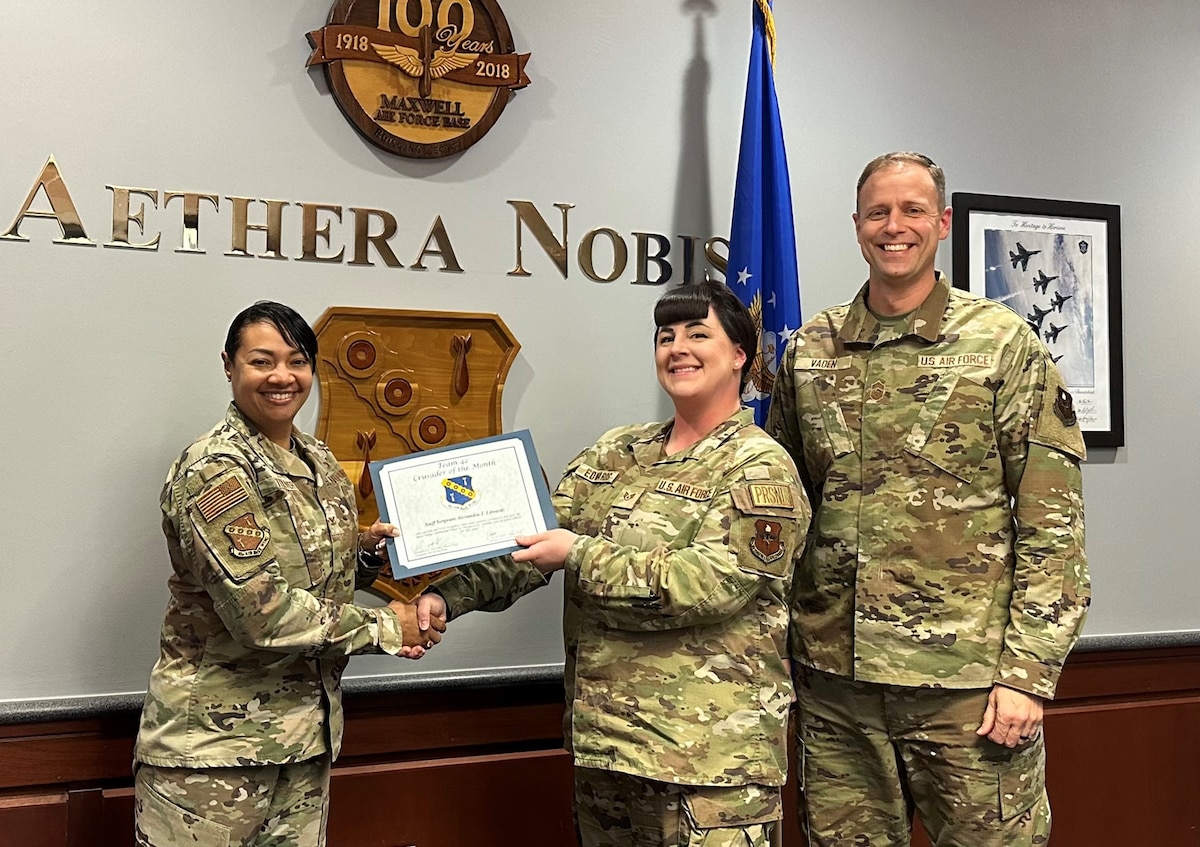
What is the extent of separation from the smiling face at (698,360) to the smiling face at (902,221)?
1.09 feet

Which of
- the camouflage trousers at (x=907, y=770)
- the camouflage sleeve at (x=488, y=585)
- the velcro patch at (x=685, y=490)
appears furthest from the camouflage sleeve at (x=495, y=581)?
the camouflage trousers at (x=907, y=770)

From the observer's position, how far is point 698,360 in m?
1.83

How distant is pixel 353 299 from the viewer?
239 cm

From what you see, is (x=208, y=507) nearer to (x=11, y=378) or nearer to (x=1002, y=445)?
(x=11, y=378)

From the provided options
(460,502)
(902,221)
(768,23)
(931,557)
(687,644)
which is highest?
(768,23)

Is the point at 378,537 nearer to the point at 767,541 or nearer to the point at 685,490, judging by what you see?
the point at 685,490

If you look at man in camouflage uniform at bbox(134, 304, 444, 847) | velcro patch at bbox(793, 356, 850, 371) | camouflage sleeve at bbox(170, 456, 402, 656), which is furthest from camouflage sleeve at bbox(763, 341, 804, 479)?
camouflage sleeve at bbox(170, 456, 402, 656)

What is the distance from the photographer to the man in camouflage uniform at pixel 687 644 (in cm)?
168

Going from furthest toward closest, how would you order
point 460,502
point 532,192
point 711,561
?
point 532,192, point 460,502, point 711,561

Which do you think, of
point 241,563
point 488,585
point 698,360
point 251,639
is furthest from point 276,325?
point 698,360

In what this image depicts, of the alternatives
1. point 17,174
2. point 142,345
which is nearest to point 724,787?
point 142,345

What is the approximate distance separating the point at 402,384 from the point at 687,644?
1.02 metres

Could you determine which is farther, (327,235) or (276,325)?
(327,235)

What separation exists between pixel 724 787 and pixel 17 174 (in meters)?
1.86
